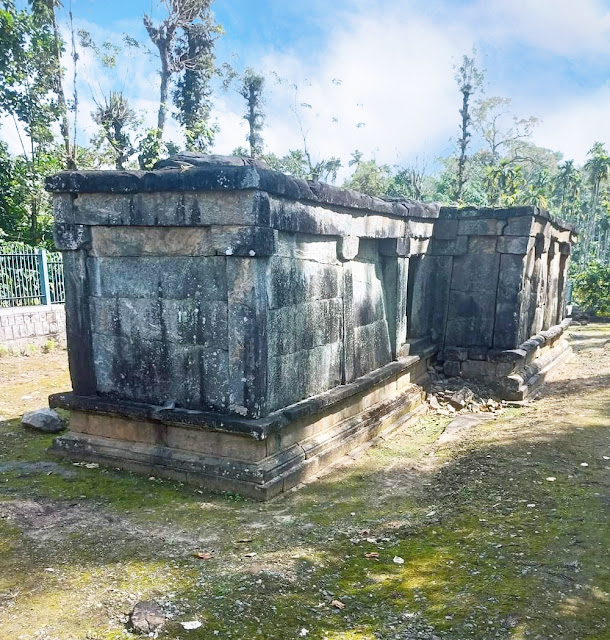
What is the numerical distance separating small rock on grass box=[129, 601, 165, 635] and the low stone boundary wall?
8682 millimetres

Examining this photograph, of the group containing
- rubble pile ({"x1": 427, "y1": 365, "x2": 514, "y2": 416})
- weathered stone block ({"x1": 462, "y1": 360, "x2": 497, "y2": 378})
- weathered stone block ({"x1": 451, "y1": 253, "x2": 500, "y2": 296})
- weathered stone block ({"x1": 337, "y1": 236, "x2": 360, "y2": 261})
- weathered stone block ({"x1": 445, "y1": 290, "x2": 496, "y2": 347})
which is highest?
weathered stone block ({"x1": 337, "y1": 236, "x2": 360, "y2": 261})

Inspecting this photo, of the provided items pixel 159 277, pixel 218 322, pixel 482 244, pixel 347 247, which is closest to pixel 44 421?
pixel 159 277

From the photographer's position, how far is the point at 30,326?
36.0ft

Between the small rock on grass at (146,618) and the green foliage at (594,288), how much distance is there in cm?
1953

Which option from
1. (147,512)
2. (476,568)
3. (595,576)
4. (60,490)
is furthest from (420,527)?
(60,490)

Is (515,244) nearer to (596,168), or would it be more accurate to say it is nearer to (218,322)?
(218,322)

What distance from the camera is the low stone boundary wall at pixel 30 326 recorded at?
1055cm

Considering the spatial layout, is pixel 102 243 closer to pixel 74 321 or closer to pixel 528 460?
pixel 74 321

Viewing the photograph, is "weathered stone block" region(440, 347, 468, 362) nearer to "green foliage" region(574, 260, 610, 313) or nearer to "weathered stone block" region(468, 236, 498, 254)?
"weathered stone block" region(468, 236, 498, 254)

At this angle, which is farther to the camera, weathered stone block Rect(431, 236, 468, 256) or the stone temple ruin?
weathered stone block Rect(431, 236, 468, 256)

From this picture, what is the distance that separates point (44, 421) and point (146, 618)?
422cm

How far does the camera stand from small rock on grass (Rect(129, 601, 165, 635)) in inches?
111

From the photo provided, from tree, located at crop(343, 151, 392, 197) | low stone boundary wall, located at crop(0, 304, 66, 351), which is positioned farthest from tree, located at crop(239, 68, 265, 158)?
low stone boundary wall, located at crop(0, 304, 66, 351)

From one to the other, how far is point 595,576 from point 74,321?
4.78 metres
